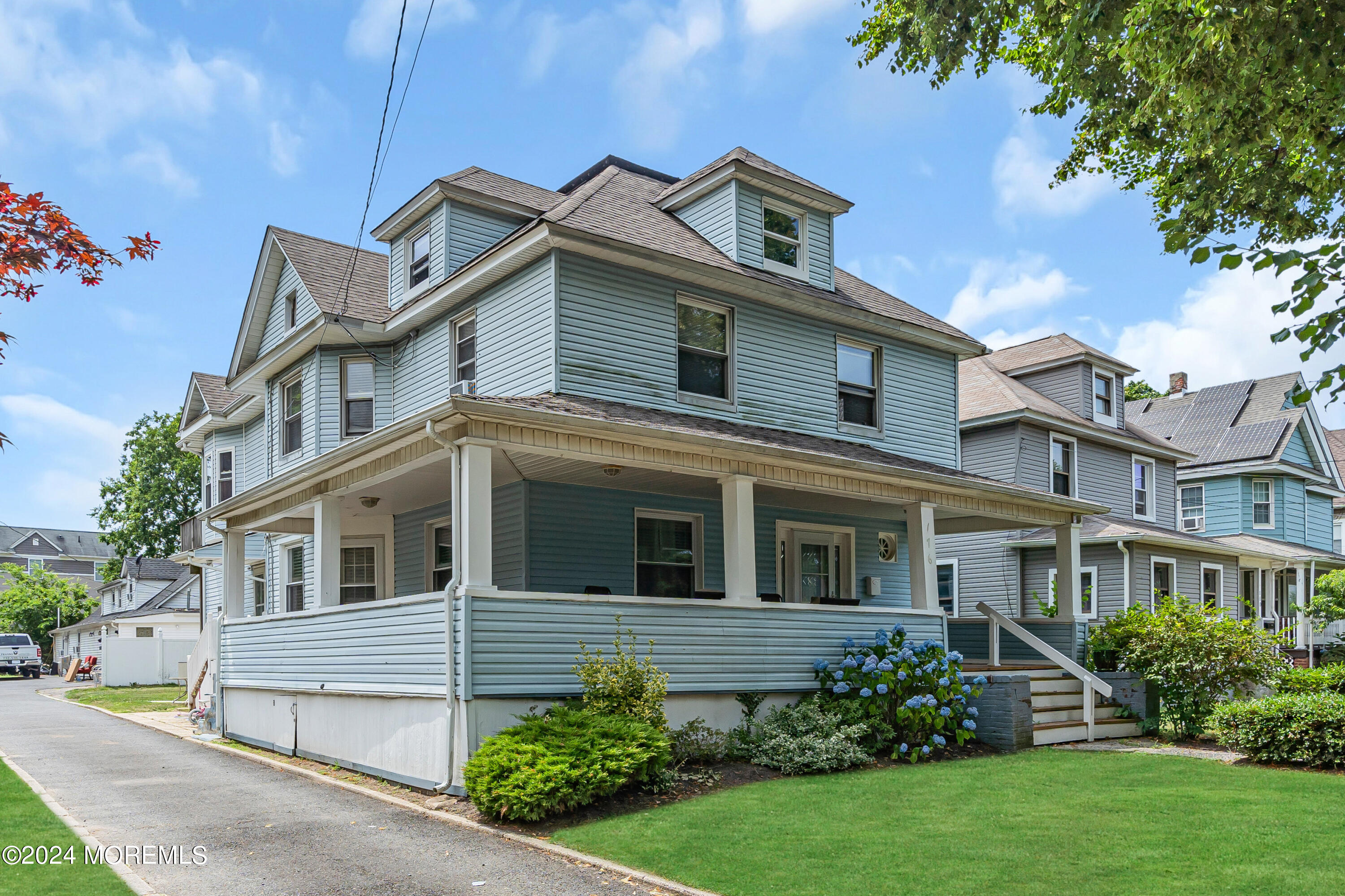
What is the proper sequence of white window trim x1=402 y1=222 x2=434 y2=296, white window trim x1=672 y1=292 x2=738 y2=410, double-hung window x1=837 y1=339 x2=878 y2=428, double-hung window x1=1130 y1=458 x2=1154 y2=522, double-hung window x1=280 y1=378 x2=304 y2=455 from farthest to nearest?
A: double-hung window x1=1130 y1=458 x2=1154 y2=522 → double-hung window x1=280 y1=378 x2=304 y2=455 → double-hung window x1=837 y1=339 x2=878 y2=428 → white window trim x1=402 y1=222 x2=434 y2=296 → white window trim x1=672 y1=292 x2=738 y2=410

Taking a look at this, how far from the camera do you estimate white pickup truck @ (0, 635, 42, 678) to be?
160ft

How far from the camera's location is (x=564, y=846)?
826 cm

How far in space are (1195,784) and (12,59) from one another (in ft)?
37.4

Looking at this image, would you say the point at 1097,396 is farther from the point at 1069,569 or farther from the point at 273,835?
the point at 273,835

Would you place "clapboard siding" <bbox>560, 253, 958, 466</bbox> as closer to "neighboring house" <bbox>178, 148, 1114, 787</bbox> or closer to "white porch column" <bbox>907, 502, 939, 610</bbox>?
"neighboring house" <bbox>178, 148, 1114, 787</bbox>

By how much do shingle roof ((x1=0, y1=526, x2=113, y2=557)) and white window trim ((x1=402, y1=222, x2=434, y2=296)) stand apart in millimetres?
104077

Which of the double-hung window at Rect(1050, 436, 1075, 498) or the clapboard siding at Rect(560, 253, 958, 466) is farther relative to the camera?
the double-hung window at Rect(1050, 436, 1075, 498)

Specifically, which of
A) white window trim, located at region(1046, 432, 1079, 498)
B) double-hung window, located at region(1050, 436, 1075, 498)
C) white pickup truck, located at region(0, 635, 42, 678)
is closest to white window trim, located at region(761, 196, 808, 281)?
white window trim, located at region(1046, 432, 1079, 498)

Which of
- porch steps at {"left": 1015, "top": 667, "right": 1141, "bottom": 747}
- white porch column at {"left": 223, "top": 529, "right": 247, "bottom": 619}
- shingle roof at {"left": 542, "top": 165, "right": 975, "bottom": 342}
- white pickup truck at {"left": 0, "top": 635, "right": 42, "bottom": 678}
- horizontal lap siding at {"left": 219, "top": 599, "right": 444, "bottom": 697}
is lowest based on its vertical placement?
white pickup truck at {"left": 0, "top": 635, "right": 42, "bottom": 678}

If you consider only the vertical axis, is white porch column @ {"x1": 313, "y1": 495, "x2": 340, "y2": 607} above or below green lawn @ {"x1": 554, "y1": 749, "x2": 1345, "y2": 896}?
above

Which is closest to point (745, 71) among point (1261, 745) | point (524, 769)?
point (524, 769)

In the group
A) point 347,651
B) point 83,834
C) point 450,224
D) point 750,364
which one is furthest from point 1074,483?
point 83,834

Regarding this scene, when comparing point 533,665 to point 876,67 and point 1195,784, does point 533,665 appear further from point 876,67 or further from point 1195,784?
point 876,67

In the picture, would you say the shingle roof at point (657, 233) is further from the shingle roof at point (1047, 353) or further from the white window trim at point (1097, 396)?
the white window trim at point (1097, 396)
